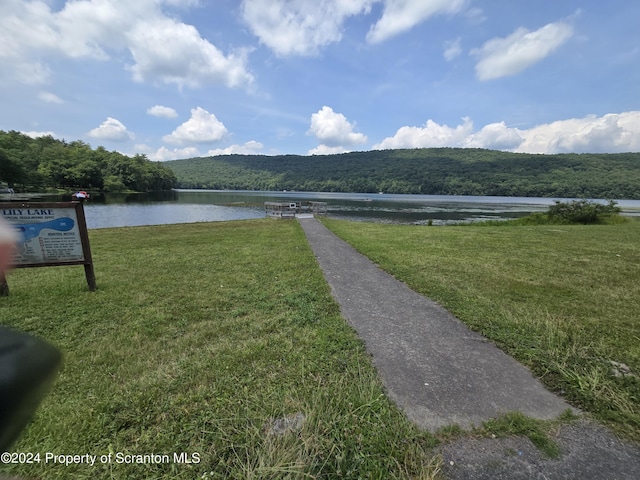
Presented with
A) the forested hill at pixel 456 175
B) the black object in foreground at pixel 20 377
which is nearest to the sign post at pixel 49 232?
the black object in foreground at pixel 20 377

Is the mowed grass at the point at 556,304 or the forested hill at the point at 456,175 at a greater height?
the forested hill at the point at 456,175

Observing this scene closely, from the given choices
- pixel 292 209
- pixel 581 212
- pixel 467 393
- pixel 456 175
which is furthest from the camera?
pixel 456 175

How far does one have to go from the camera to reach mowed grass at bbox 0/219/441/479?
7.34ft

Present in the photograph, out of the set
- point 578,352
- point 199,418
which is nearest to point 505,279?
point 578,352

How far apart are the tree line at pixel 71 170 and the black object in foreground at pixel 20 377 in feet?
294

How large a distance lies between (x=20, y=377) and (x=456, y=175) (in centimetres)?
15783

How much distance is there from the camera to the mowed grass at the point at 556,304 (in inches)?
124

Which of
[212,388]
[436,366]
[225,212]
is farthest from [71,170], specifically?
[436,366]

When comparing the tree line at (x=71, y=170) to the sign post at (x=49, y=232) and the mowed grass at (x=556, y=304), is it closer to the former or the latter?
the sign post at (x=49, y=232)

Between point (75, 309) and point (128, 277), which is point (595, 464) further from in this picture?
point (128, 277)

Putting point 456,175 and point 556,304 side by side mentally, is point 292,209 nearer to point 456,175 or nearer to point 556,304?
point 556,304

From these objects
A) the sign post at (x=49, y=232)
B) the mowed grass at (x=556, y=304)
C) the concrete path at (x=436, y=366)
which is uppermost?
the sign post at (x=49, y=232)

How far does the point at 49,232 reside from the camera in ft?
18.7

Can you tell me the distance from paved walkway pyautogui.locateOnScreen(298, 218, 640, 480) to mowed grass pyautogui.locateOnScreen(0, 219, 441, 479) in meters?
0.25
